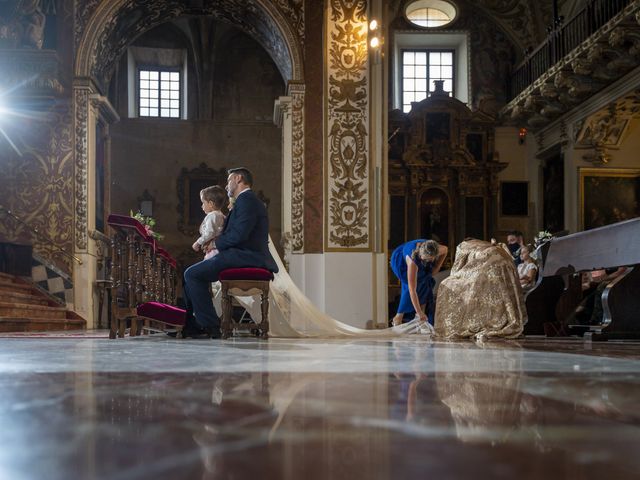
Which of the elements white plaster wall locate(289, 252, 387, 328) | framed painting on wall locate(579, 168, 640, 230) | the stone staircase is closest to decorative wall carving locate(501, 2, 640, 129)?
framed painting on wall locate(579, 168, 640, 230)

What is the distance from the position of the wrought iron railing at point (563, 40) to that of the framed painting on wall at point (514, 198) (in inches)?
88.6

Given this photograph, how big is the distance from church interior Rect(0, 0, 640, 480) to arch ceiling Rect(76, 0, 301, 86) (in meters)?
0.06

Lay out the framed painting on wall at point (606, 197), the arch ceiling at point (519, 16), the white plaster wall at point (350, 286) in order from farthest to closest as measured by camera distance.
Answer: the arch ceiling at point (519, 16), the framed painting on wall at point (606, 197), the white plaster wall at point (350, 286)

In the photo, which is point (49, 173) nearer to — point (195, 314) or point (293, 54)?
point (293, 54)

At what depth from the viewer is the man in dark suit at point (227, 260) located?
6918 millimetres

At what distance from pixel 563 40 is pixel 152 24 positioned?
8.87 metres

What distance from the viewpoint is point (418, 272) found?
8875 millimetres

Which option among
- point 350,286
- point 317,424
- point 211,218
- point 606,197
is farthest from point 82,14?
point 317,424

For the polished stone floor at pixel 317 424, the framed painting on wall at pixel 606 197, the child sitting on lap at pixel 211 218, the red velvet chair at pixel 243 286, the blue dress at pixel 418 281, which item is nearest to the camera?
the polished stone floor at pixel 317 424

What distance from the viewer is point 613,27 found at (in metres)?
13.7

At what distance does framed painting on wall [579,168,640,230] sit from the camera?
58.1 feet

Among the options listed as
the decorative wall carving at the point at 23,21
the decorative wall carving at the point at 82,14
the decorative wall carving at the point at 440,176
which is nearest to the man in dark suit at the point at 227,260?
the decorative wall carving at the point at 82,14

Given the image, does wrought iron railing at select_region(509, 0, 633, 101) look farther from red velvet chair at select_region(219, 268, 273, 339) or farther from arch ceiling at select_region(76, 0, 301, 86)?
red velvet chair at select_region(219, 268, 273, 339)

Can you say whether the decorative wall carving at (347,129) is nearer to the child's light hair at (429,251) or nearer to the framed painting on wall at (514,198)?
the child's light hair at (429,251)
